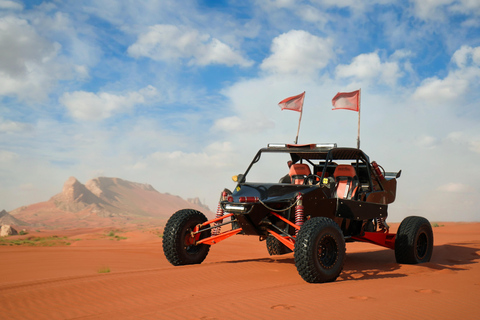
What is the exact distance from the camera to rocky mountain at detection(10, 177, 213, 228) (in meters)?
85.2

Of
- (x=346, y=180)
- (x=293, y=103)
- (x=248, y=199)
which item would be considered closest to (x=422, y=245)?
(x=346, y=180)

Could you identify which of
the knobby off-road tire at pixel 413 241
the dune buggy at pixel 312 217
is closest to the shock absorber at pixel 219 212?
the dune buggy at pixel 312 217

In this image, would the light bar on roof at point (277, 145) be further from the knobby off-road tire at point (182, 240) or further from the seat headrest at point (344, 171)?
the knobby off-road tire at point (182, 240)

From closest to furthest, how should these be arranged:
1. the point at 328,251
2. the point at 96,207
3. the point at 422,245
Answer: the point at 328,251 < the point at 422,245 < the point at 96,207

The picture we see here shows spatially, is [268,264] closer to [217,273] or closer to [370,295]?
[217,273]

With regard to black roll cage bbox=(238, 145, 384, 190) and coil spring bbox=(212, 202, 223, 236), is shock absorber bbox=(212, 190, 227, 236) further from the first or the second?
black roll cage bbox=(238, 145, 384, 190)

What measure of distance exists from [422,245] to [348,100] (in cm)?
479

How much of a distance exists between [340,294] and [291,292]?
0.68m

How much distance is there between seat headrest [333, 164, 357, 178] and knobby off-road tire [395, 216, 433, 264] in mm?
1750

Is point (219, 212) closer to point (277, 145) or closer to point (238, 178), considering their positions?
point (238, 178)

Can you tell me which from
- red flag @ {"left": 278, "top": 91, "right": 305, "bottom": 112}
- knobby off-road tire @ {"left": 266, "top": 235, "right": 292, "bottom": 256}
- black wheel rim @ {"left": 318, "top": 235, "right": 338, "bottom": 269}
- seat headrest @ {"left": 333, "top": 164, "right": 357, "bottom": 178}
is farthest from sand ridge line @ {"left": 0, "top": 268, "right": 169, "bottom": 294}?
red flag @ {"left": 278, "top": 91, "right": 305, "bottom": 112}

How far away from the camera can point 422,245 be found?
10508 millimetres

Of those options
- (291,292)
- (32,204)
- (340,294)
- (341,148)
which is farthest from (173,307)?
(32,204)

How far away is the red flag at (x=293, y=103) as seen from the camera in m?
13.1
